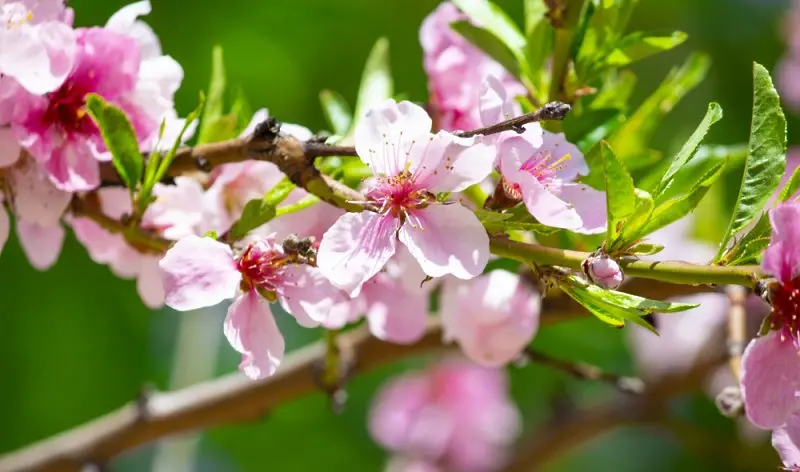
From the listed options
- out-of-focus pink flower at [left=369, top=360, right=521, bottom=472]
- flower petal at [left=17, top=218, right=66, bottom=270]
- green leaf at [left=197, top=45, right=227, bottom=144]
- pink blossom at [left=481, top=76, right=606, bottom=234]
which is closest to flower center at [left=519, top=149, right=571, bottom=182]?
pink blossom at [left=481, top=76, right=606, bottom=234]

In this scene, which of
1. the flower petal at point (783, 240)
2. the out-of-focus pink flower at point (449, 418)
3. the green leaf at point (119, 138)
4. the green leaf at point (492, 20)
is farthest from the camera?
the out-of-focus pink flower at point (449, 418)

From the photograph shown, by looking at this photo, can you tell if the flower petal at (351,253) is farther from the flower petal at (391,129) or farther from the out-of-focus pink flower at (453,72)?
the out-of-focus pink flower at (453,72)

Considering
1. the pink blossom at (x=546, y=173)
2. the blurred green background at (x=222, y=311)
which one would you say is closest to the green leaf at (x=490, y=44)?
the pink blossom at (x=546, y=173)

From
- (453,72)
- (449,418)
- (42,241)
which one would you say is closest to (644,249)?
(453,72)

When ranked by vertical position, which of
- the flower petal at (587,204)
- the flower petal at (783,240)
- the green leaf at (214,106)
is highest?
the flower petal at (783,240)

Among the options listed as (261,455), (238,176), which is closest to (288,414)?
(261,455)
